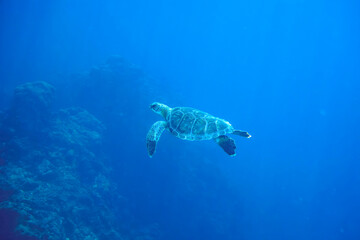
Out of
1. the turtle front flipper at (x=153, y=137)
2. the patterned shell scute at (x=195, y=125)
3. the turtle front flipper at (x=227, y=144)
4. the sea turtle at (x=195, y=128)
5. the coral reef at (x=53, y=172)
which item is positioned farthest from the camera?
the coral reef at (x=53, y=172)

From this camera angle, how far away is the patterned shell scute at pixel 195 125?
7.13 metres

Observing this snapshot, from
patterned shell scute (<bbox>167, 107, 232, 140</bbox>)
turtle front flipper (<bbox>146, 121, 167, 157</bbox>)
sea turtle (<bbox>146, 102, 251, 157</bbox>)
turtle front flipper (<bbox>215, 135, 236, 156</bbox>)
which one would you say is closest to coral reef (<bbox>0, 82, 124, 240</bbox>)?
turtle front flipper (<bbox>146, 121, 167, 157</bbox>)

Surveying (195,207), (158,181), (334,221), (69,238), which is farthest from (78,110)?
(334,221)

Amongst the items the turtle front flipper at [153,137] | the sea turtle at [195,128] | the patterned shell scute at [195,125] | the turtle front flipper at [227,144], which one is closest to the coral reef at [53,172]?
the turtle front flipper at [153,137]

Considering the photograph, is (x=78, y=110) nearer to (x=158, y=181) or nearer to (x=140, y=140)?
(x=140, y=140)

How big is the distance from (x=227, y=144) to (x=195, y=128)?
1210 millimetres

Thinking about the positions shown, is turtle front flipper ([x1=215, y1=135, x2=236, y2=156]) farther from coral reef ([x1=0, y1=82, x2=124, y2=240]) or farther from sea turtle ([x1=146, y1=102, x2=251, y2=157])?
coral reef ([x1=0, y1=82, x2=124, y2=240])

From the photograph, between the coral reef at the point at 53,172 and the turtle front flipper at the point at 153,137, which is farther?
the coral reef at the point at 53,172

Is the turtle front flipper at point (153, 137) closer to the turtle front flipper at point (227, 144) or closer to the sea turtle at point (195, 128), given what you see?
the sea turtle at point (195, 128)

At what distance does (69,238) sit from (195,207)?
12.3 meters

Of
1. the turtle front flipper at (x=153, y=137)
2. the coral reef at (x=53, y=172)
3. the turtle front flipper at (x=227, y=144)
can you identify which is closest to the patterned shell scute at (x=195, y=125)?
the turtle front flipper at (x=227, y=144)

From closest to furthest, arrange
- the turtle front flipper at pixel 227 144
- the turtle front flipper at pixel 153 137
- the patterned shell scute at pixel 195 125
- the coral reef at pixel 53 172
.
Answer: the turtle front flipper at pixel 153 137, the turtle front flipper at pixel 227 144, the patterned shell scute at pixel 195 125, the coral reef at pixel 53 172

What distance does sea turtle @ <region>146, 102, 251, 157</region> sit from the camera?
6.83 m

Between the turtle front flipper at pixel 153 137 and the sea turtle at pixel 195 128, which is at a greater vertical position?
the sea turtle at pixel 195 128
